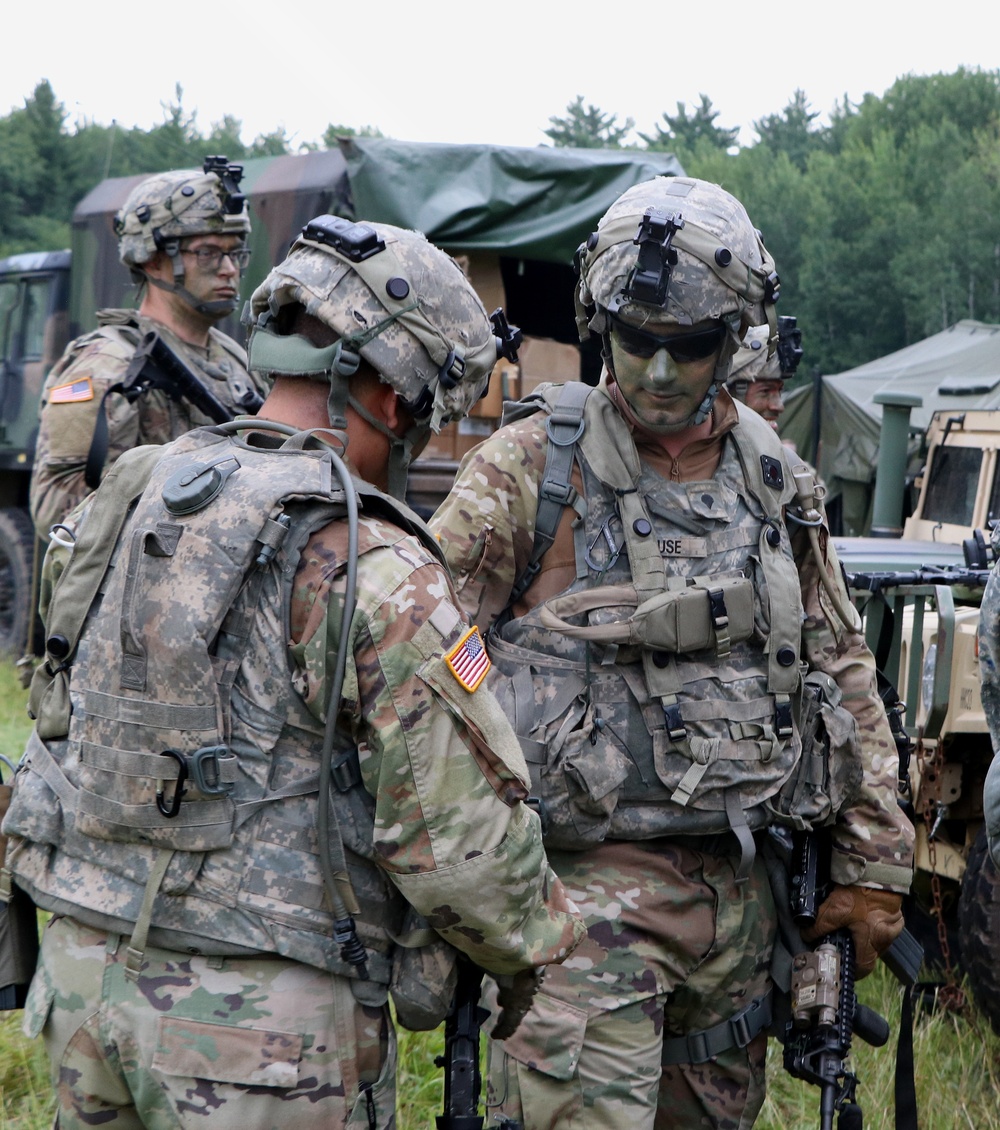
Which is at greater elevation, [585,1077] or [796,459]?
[796,459]

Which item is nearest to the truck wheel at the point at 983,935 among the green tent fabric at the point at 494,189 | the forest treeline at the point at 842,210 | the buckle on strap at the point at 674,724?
the buckle on strap at the point at 674,724

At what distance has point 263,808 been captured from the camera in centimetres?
186

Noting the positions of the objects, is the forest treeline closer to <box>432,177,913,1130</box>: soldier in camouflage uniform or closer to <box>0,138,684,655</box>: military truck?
<box>0,138,684,655</box>: military truck

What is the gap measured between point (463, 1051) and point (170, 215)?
341cm

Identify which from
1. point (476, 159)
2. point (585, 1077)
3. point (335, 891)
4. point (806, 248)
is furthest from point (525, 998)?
point (806, 248)

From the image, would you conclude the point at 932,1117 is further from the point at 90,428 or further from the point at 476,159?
the point at 476,159

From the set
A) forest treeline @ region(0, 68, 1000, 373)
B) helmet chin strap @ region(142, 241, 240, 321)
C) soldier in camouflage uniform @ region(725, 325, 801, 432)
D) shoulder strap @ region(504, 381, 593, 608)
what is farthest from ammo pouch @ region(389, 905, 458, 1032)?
forest treeline @ region(0, 68, 1000, 373)

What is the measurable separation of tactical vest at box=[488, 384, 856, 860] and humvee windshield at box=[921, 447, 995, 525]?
4330mm

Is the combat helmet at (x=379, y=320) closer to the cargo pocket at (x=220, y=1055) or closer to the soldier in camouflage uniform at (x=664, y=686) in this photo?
the soldier in camouflage uniform at (x=664, y=686)

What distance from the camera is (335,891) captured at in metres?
1.86

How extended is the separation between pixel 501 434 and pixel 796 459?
608 mm

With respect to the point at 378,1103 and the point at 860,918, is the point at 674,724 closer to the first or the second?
the point at 860,918

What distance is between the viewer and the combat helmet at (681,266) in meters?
2.55

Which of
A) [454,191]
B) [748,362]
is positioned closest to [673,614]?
[748,362]
